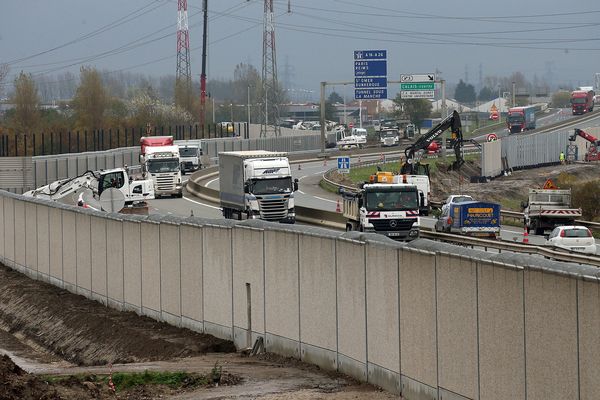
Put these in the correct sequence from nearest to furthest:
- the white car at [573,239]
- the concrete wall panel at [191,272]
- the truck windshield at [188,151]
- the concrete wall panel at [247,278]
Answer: the concrete wall panel at [247,278] → the concrete wall panel at [191,272] → the white car at [573,239] → the truck windshield at [188,151]

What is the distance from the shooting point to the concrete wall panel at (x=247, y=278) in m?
23.8

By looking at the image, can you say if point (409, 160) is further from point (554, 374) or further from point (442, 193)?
point (554, 374)

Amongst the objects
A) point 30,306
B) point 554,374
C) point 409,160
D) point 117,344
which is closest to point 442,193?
point 409,160

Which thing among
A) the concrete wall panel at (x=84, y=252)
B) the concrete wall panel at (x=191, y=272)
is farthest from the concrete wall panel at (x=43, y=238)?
the concrete wall panel at (x=191, y=272)

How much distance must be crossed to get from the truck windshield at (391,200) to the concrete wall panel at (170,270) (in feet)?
56.0

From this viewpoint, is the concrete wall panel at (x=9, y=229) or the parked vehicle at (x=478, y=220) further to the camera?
the parked vehicle at (x=478, y=220)

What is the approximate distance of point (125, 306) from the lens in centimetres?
3162

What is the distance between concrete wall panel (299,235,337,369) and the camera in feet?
69.3

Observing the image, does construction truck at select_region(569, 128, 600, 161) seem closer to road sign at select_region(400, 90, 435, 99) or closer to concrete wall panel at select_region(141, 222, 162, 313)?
road sign at select_region(400, 90, 435, 99)

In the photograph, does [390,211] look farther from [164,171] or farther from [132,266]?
[164,171]

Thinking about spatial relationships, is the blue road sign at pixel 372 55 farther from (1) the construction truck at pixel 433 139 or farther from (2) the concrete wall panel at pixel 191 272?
(2) the concrete wall panel at pixel 191 272

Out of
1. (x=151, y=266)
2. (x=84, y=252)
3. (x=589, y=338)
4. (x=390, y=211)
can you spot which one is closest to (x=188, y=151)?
(x=390, y=211)

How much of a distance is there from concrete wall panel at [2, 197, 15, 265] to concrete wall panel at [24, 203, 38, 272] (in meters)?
2.26

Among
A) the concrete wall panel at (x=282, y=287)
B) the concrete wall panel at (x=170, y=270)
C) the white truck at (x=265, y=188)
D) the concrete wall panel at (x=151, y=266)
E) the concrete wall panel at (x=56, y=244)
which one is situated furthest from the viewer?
the white truck at (x=265, y=188)
